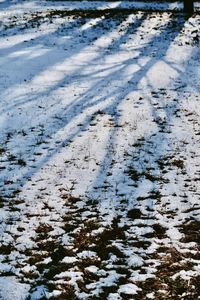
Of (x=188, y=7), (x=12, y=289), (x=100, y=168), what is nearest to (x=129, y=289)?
(x=12, y=289)

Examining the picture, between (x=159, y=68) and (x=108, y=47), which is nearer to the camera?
(x=159, y=68)

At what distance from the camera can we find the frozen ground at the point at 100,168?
254 inches

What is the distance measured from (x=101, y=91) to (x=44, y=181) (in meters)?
6.90

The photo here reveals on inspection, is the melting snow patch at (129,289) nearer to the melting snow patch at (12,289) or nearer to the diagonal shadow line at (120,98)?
the melting snow patch at (12,289)

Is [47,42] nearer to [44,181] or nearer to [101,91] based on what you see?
[101,91]

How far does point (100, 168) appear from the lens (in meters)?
10.3

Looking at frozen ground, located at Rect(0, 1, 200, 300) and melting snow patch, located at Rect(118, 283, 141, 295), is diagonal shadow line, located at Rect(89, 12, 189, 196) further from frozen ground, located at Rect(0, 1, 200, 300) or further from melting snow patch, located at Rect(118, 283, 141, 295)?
melting snow patch, located at Rect(118, 283, 141, 295)

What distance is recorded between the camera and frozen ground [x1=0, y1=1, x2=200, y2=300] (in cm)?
646

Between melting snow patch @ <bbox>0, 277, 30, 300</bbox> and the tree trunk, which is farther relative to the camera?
the tree trunk

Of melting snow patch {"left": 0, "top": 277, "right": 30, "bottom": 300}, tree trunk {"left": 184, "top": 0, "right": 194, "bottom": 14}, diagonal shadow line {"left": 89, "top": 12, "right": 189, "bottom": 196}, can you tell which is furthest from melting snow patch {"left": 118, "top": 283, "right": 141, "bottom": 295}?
tree trunk {"left": 184, "top": 0, "right": 194, "bottom": 14}

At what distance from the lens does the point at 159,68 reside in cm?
1809

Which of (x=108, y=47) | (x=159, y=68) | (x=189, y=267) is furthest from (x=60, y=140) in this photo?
(x=108, y=47)

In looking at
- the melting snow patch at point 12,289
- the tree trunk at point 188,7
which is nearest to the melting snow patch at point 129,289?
the melting snow patch at point 12,289

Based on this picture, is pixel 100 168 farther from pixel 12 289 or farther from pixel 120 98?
pixel 120 98
